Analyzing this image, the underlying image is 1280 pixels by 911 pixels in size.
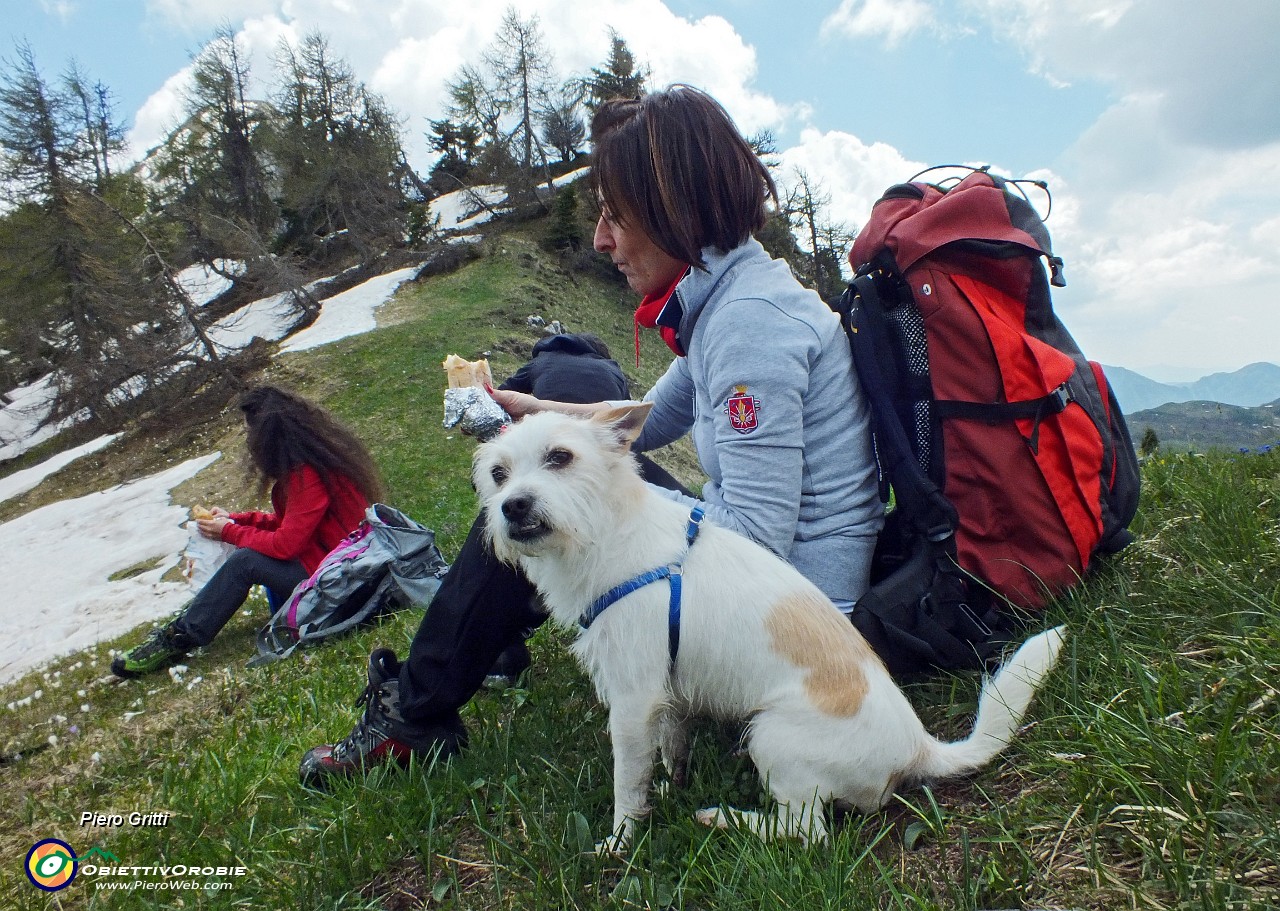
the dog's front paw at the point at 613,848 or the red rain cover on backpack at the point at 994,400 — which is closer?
the dog's front paw at the point at 613,848

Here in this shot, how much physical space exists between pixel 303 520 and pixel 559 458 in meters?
5.37

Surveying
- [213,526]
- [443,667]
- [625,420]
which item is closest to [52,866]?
[443,667]

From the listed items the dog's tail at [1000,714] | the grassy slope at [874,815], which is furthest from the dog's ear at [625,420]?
the dog's tail at [1000,714]

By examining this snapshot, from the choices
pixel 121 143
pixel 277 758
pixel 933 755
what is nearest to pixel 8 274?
pixel 121 143

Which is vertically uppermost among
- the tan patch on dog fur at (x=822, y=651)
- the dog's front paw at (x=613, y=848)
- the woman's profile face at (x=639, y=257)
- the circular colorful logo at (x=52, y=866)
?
the woman's profile face at (x=639, y=257)

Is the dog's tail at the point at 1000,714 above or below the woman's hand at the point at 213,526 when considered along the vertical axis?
above

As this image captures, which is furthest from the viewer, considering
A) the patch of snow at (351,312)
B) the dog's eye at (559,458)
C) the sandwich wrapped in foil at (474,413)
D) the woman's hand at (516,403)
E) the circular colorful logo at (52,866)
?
the patch of snow at (351,312)

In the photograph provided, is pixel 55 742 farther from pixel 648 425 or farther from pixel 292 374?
pixel 292 374

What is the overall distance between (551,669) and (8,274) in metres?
33.1

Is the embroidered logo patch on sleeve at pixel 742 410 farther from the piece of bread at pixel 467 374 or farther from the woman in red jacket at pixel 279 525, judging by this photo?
the woman in red jacket at pixel 279 525

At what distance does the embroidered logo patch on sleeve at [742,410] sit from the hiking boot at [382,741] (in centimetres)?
180

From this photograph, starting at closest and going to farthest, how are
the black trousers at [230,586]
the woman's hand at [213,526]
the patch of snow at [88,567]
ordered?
the black trousers at [230,586] < the woman's hand at [213,526] < the patch of snow at [88,567]

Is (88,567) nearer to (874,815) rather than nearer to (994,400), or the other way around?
(874,815)

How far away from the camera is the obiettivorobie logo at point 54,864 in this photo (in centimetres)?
267
